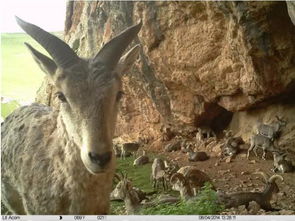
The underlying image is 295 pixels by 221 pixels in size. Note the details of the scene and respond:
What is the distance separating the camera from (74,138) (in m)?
1.92

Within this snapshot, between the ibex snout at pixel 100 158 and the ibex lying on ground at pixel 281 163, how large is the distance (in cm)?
167

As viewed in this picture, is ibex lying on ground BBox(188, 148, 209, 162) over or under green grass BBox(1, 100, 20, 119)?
under

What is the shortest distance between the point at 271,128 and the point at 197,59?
794 millimetres

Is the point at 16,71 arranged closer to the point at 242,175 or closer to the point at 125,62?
the point at 125,62

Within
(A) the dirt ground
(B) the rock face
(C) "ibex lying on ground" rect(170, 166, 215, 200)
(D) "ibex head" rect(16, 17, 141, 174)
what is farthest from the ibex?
(B) the rock face

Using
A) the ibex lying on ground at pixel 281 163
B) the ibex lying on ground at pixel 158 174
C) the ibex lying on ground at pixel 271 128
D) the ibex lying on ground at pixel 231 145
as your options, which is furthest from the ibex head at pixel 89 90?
the ibex lying on ground at pixel 271 128

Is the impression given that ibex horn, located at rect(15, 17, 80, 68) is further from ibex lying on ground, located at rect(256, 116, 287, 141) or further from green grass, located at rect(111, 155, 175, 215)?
ibex lying on ground, located at rect(256, 116, 287, 141)

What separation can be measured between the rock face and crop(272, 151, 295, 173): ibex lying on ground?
418mm

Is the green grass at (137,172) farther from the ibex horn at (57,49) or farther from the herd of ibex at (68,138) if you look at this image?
the ibex horn at (57,49)

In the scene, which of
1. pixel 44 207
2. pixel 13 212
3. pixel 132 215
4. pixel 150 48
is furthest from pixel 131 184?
pixel 150 48

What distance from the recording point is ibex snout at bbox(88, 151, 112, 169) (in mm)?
1782

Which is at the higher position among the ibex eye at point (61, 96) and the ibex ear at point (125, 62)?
the ibex ear at point (125, 62)

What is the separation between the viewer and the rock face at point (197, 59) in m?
3.33

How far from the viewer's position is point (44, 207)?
198 cm
